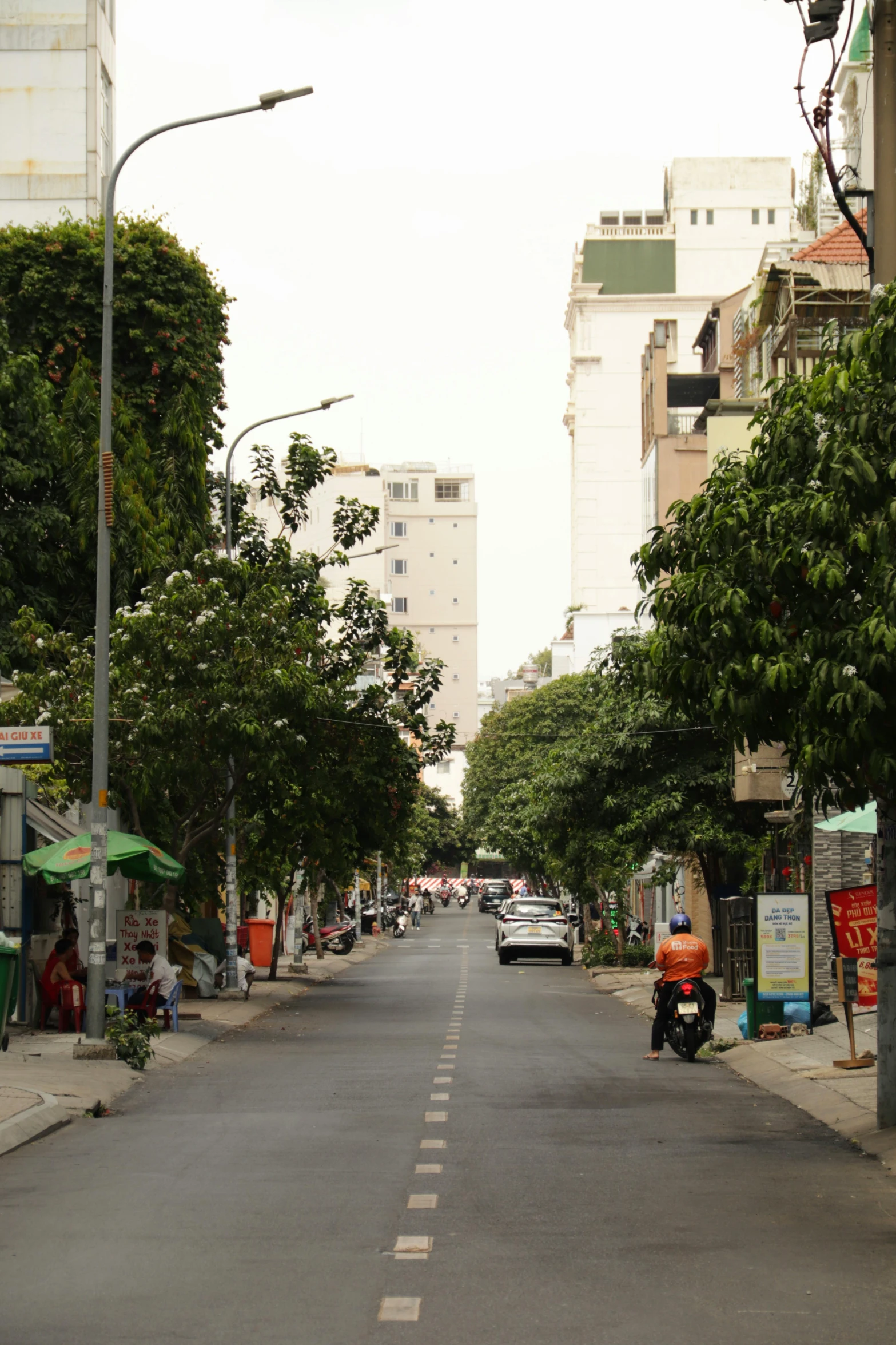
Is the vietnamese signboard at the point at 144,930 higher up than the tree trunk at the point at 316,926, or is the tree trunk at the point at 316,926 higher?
the vietnamese signboard at the point at 144,930

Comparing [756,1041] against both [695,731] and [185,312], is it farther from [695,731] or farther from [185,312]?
[185,312]

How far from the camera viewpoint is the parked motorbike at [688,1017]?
18031 mm

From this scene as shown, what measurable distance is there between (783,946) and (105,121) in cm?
3250

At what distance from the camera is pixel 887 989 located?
12.2 m

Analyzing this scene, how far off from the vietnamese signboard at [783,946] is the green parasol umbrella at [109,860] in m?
7.62

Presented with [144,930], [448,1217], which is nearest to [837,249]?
[144,930]

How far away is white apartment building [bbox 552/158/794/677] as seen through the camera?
123562mm

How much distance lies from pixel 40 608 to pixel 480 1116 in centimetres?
1951

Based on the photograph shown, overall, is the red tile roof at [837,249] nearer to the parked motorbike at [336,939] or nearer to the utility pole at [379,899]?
the parked motorbike at [336,939]

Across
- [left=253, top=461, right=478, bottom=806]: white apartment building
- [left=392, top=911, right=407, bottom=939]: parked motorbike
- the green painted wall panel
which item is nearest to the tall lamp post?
[left=392, top=911, right=407, bottom=939]: parked motorbike

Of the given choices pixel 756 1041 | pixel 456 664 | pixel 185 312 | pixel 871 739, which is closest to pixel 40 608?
pixel 185 312

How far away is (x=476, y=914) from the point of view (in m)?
114

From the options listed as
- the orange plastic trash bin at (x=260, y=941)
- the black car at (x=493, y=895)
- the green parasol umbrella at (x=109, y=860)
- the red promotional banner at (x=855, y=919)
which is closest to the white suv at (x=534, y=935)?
the orange plastic trash bin at (x=260, y=941)

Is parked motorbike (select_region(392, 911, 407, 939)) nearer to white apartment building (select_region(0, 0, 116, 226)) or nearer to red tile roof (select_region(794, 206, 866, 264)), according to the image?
white apartment building (select_region(0, 0, 116, 226))
